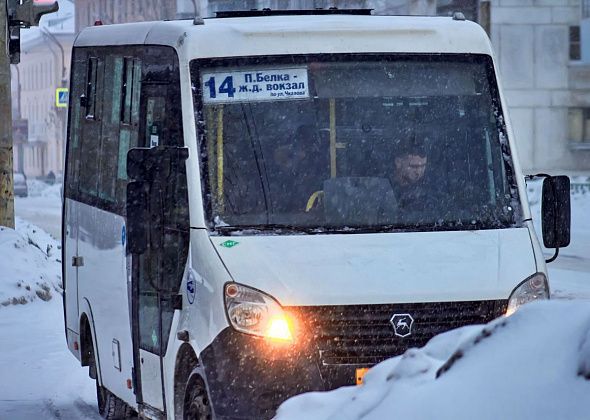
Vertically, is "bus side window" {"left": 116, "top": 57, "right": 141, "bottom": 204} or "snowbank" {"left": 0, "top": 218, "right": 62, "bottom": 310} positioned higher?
"bus side window" {"left": 116, "top": 57, "right": 141, "bottom": 204}

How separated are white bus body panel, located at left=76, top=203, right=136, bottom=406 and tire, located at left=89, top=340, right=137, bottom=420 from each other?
0.19 metres

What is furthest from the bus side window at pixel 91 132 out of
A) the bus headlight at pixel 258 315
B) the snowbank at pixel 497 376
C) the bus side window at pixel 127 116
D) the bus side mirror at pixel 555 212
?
the snowbank at pixel 497 376

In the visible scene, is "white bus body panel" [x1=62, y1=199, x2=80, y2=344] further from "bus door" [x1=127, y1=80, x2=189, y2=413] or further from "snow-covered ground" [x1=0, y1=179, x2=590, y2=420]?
"snow-covered ground" [x1=0, y1=179, x2=590, y2=420]

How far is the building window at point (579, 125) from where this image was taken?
170ft

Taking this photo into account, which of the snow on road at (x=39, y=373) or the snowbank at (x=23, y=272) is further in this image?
the snowbank at (x=23, y=272)

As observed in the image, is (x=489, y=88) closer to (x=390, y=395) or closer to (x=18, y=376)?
(x=390, y=395)

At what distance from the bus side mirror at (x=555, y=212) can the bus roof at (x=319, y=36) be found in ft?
2.95

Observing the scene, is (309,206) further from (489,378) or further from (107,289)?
(489,378)

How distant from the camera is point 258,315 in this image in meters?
7.17

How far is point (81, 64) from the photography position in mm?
11281

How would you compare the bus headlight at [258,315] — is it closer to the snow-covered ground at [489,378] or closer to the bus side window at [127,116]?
the bus side window at [127,116]

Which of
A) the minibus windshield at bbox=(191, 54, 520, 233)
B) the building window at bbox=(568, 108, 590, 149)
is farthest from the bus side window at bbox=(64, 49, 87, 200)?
the building window at bbox=(568, 108, 590, 149)

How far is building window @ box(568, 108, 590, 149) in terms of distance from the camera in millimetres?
51688

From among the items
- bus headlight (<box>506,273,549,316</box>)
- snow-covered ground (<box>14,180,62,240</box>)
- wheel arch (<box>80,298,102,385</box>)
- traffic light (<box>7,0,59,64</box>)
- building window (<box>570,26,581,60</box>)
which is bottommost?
snow-covered ground (<box>14,180,62,240</box>)
